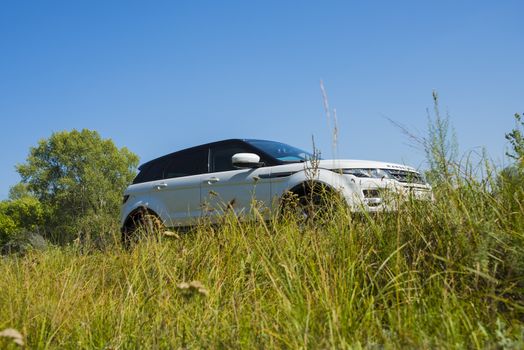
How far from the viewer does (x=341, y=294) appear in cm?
256

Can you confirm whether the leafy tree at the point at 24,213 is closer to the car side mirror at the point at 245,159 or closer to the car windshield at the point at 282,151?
the car windshield at the point at 282,151

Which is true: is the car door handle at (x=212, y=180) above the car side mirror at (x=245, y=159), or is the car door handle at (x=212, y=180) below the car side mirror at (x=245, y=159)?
below

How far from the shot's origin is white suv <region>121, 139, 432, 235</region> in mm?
5766

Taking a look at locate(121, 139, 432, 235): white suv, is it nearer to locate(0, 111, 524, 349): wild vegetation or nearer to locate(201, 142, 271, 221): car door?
locate(201, 142, 271, 221): car door

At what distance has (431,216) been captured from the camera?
3.25 metres

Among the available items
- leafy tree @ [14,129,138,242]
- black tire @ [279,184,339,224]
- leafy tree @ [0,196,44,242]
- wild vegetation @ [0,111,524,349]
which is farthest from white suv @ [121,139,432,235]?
leafy tree @ [0,196,44,242]

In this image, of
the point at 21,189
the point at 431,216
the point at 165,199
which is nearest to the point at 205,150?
the point at 165,199

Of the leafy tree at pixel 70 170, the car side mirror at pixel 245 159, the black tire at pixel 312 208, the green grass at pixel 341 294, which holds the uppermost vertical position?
the leafy tree at pixel 70 170

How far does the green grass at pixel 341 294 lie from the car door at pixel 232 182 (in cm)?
248

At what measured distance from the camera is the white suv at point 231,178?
5766mm

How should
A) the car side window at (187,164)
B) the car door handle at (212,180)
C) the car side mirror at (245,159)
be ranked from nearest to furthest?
1. the car side mirror at (245,159)
2. the car door handle at (212,180)
3. the car side window at (187,164)

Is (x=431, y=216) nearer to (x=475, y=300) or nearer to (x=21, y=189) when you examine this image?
(x=475, y=300)

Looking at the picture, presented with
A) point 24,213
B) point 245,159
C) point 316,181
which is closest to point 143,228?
point 245,159

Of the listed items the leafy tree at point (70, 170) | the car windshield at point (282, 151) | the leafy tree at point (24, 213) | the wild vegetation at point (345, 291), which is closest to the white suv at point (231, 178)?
the car windshield at point (282, 151)
